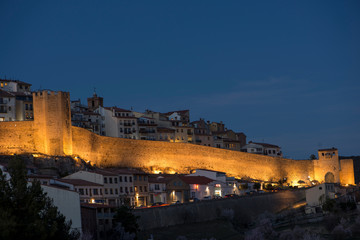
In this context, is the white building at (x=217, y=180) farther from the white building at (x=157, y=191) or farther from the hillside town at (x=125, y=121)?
the hillside town at (x=125, y=121)

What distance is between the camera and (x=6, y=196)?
30391 millimetres

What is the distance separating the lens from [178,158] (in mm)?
80188

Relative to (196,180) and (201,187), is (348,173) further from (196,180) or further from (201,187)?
(201,187)

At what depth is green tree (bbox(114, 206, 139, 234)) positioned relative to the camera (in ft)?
142

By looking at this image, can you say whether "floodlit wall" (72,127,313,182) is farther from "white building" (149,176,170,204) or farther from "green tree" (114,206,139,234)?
"green tree" (114,206,139,234)

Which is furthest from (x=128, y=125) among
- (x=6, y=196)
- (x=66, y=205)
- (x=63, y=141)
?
(x=6, y=196)

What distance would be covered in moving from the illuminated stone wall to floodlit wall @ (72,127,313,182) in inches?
184

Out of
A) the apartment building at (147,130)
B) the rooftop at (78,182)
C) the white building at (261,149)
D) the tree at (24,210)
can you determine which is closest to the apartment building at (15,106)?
the apartment building at (147,130)

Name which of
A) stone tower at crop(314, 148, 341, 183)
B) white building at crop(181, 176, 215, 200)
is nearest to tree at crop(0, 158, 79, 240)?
white building at crop(181, 176, 215, 200)

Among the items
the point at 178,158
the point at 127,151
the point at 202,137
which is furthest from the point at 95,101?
the point at 127,151

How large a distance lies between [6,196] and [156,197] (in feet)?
Result: 100

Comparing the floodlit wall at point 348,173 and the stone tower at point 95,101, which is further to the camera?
the stone tower at point 95,101

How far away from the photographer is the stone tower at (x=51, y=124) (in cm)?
6316

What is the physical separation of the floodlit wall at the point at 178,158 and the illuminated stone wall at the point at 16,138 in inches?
184
